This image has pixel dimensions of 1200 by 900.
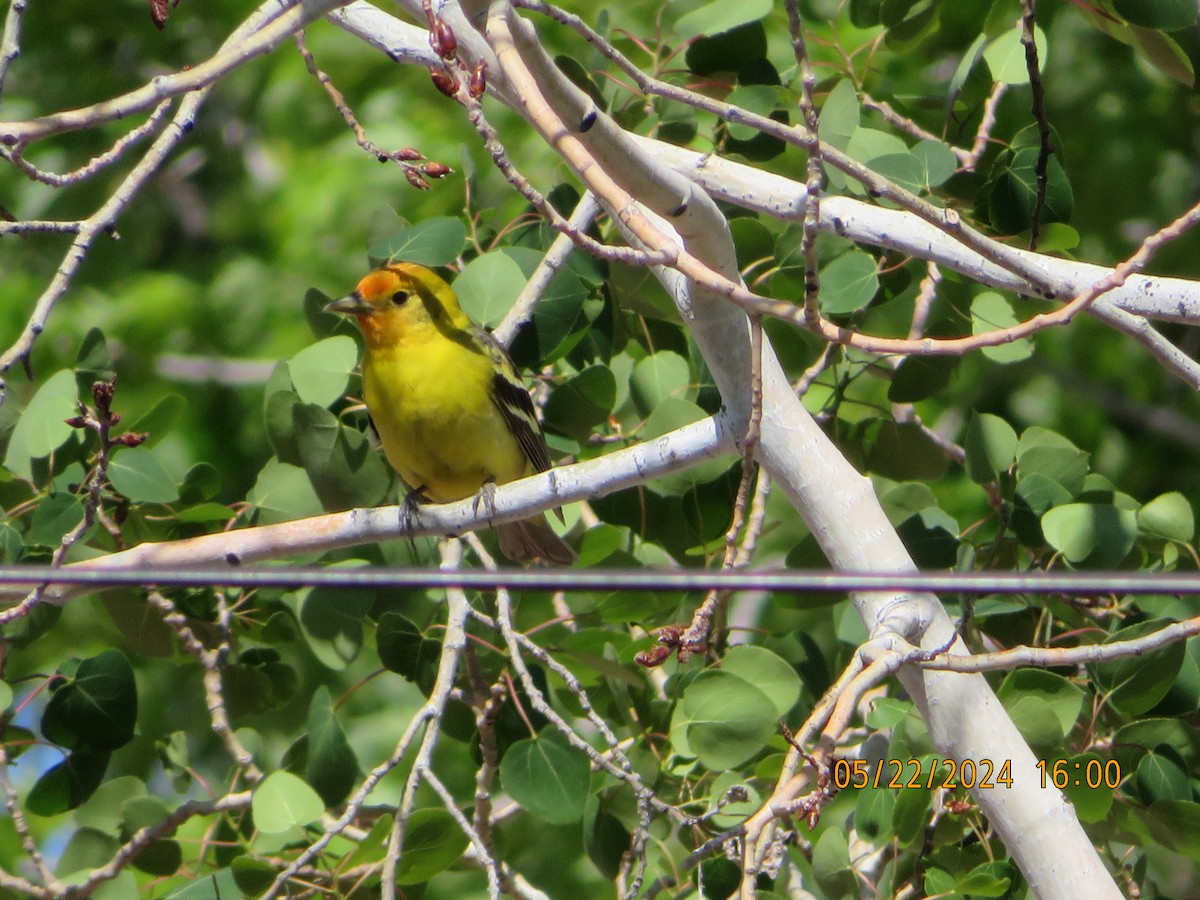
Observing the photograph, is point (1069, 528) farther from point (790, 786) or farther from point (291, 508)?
point (291, 508)

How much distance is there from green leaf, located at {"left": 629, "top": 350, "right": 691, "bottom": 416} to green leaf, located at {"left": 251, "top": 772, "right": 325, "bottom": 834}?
1.43 meters

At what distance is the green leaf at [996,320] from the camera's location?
12.2ft

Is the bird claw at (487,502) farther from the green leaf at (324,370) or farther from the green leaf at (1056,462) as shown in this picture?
the green leaf at (1056,462)

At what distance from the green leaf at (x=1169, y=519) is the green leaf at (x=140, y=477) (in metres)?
2.56

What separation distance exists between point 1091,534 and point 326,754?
81.7 inches

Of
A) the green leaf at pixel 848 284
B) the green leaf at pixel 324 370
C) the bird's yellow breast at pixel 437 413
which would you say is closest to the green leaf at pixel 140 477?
the green leaf at pixel 324 370

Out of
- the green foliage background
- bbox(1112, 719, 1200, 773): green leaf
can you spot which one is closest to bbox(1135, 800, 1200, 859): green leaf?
the green foliage background

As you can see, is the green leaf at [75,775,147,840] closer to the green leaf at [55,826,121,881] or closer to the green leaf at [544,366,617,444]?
the green leaf at [55,826,121,881]

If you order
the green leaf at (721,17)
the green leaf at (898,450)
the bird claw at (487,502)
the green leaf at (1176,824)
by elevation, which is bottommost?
the green leaf at (1176,824)

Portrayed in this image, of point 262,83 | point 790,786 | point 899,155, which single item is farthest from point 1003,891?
point 262,83

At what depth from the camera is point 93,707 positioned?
11.6 ft

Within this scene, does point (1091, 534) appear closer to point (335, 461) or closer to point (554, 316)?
point (554, 316)

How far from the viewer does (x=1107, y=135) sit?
24.3 feet

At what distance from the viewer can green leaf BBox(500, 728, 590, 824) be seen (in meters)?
3.42
